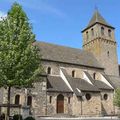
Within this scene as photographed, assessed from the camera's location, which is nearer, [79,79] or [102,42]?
[79,79]

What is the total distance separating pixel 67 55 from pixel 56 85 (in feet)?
29.2

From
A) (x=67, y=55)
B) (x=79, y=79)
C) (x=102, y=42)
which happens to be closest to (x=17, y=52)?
(x=79, y=79)

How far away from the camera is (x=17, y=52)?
63.8 feet

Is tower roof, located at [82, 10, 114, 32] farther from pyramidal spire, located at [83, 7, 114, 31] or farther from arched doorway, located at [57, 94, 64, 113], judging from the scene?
arched doorway, located at [57, 94, 64, 113]

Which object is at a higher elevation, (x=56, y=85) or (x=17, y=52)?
(x=17, y=52)

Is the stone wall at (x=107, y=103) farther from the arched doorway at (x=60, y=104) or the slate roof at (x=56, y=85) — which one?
the arched doorway at (x=60, y=104)

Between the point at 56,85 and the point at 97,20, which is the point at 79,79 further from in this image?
the point at 97,20

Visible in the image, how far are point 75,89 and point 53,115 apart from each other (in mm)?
5336

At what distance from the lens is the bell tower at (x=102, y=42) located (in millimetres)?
46131

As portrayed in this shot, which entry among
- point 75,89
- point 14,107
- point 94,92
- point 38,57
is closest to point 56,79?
point 75,89

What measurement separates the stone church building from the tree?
13.1 ft

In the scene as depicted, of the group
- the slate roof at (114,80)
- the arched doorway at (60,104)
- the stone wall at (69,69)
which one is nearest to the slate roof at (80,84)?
the stone wall at (69,69)

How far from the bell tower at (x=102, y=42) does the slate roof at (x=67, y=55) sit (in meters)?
1.65

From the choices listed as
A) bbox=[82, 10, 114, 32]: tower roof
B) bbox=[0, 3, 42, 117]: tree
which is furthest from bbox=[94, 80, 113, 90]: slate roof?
bbox=[0, 3, 42, 117]: tree
